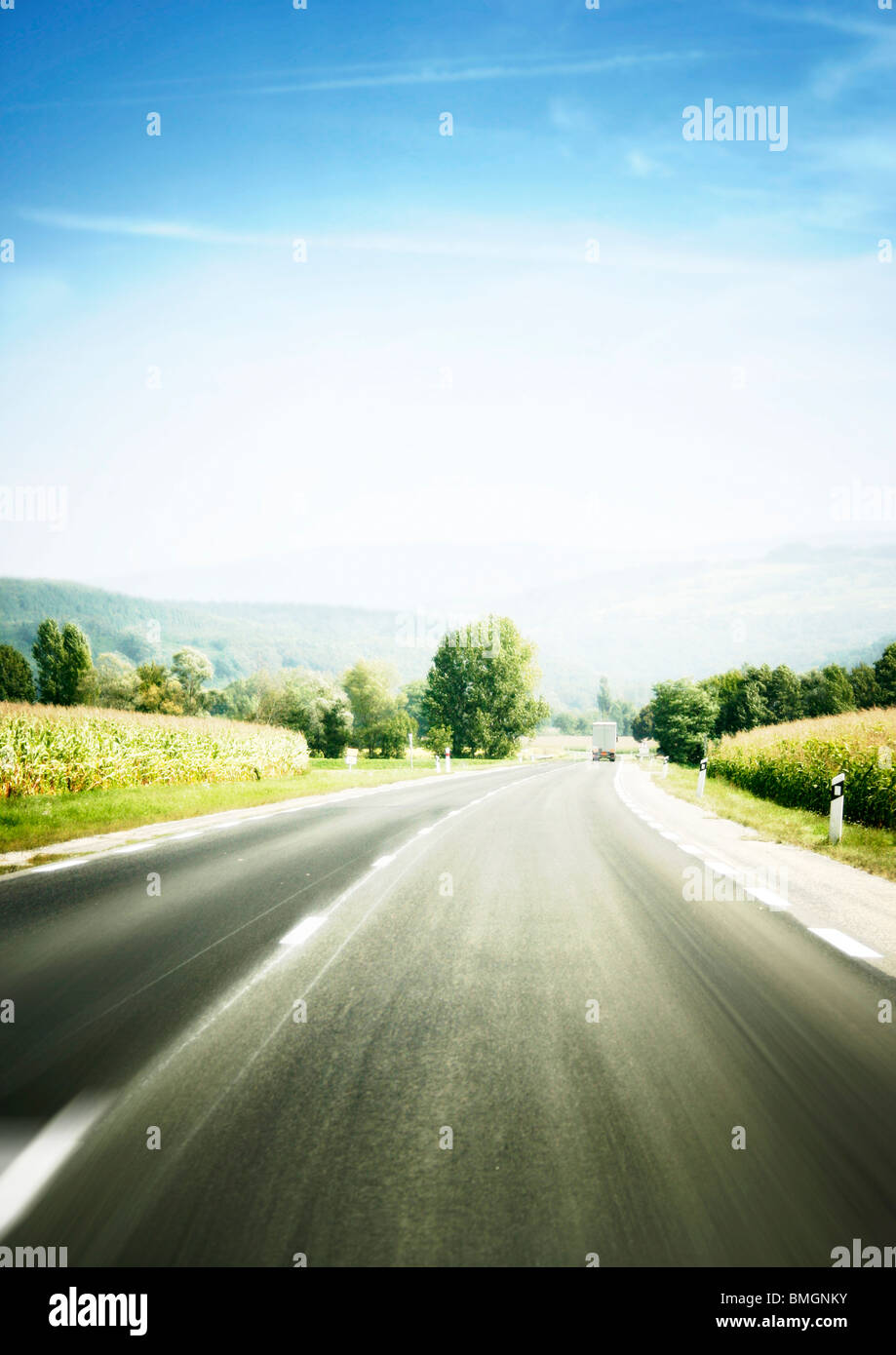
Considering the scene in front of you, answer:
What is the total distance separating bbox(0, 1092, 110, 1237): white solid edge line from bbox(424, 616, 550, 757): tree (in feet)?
255

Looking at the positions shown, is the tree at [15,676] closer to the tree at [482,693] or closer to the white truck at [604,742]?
the tree at [482,693]

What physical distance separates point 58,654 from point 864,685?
95.3 metres

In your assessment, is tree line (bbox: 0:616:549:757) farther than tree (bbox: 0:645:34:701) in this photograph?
No

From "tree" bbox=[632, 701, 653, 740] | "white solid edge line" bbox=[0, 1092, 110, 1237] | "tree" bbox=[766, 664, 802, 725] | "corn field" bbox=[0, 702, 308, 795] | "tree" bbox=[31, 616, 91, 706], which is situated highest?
"tree" bbox=[31, 616, 91, 706]

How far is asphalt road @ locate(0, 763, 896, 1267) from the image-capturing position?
260cm

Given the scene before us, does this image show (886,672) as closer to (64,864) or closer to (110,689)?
(110,689)

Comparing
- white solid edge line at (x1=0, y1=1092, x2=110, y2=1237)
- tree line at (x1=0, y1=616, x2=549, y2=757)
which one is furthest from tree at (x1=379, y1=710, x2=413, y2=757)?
white solid edge line at (x1=0, y1=1092, x2=110, y2=1237)

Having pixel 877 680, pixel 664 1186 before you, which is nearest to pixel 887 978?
pixel 664 1186

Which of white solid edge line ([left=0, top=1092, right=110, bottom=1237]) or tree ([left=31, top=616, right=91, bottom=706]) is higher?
tree ([left=31, top=616, right=91, bottom=706])

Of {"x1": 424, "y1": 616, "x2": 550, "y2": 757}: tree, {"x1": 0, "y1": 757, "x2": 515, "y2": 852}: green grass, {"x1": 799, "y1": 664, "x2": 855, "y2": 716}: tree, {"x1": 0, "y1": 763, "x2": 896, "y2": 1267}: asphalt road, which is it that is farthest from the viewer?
{"x1": 799, "y1": 664, "x2": 855, "y2": 716}: tree

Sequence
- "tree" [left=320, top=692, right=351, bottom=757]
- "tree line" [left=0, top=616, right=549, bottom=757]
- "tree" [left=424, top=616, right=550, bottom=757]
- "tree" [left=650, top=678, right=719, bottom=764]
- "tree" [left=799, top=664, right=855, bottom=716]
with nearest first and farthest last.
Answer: "tree" [left=320, top=692, right=351, bottom=757], "tree line" [left=0, top=616, right=549, bottom=757], "tree" [left=424, top=616, right=550, bottom=757], "tree" [left=650, top=678, right=719, bottom=764], "tree" [left=799, top=664, right=855, bottom=716]

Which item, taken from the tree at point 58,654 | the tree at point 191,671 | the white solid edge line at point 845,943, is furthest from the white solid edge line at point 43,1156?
the tree at point 58,654

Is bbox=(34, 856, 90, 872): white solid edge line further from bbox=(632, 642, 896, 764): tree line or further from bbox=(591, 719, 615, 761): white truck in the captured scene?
bbox=(632, 642, 896, 764): tree line

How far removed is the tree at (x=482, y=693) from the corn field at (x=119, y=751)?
50.7m
